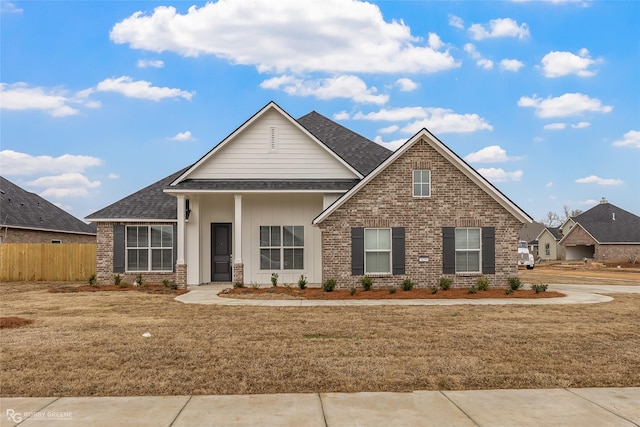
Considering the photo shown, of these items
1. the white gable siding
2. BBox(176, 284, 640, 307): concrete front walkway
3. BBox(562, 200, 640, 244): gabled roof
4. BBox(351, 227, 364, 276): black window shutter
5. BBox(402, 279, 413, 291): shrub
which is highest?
the white gable siding

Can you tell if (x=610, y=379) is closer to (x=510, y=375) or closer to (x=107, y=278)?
(x=510, y=375)

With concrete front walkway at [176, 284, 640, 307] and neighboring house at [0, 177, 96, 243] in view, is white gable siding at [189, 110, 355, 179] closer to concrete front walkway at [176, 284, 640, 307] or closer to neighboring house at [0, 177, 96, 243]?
concrete front walkway at [176, 284, 640, 307]

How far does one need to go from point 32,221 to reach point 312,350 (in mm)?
32071

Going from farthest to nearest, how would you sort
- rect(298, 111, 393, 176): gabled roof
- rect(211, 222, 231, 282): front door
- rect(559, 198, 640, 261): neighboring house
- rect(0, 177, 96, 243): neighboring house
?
rect(559, 198, 640, 261): neighboring house, rect(0, 177, 96, 243): neighboring house, rect(298, 111, 393, 176): gabled roof, rect(211, 222, 231, 282): front door

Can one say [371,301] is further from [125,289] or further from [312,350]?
[125,289]

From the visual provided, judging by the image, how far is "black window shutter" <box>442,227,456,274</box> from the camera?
19203 millimetres

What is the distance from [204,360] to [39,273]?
2293 cm

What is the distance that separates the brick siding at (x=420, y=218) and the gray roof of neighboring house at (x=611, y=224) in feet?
145

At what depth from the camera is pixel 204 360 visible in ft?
27.0

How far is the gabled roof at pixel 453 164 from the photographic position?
1892 cm

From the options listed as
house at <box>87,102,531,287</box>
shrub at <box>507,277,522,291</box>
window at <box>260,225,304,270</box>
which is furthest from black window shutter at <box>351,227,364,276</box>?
shrub at <box>507,277,522,291</box>

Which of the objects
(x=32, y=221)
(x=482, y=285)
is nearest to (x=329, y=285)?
(x=482, y=285)

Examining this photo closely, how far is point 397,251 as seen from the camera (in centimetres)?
1909

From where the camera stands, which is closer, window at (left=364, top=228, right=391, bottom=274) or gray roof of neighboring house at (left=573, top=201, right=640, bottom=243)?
window at (left=364, top=228, right=391, bottom=274)
